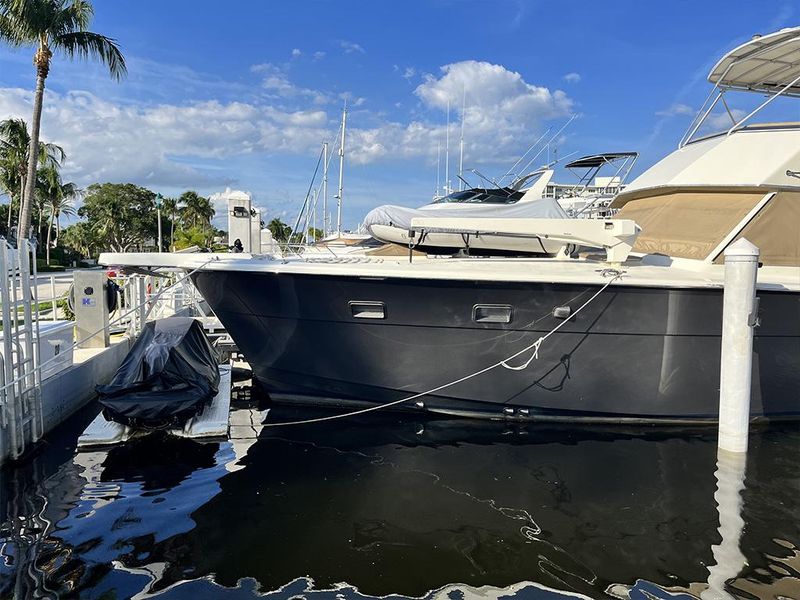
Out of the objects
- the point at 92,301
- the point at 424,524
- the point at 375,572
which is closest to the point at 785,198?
the point at 424,524

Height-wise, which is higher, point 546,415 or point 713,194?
point 713,194

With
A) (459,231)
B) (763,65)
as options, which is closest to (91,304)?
(459,231)

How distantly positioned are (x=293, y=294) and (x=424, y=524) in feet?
9.29

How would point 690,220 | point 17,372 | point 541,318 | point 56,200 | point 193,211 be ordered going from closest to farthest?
point 17,372
point 541,318
point 690,220
point 56,200
point 193,211

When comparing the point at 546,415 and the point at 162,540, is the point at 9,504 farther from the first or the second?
the point at 546,415

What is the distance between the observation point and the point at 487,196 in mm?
10648

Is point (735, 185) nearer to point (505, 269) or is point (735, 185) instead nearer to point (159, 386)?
point (505, 269)

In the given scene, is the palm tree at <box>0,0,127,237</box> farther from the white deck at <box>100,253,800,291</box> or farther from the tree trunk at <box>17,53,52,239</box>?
the white deck at <box>100,253,800,291</box>

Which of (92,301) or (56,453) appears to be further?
(92,301)

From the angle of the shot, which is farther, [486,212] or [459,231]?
[486,212]

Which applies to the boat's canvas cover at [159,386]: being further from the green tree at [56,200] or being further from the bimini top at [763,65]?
the green tree at [56,200]

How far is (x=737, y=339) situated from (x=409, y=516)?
3.37 meters

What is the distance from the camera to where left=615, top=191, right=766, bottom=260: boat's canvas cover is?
622 cm

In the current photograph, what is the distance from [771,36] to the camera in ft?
22.6
